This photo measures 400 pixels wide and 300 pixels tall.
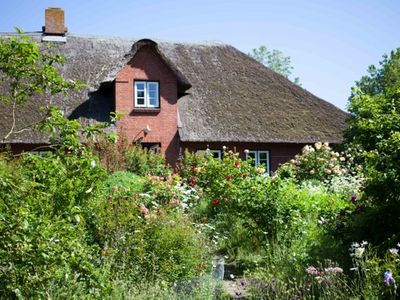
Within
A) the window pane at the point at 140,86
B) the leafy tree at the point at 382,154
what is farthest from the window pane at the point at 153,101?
the leafy tree at the point at 382,154

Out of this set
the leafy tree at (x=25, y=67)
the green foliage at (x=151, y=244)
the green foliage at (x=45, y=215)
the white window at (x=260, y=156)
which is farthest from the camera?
the white window at (x=260, y=156)

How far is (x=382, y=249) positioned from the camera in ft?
18.3

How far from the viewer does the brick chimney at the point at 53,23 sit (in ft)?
72.4

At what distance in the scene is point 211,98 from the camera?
20.7 m

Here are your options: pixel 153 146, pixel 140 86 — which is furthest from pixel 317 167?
pixel 140 86

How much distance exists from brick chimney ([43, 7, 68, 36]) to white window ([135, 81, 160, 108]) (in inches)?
236

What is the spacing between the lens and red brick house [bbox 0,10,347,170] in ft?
61.0

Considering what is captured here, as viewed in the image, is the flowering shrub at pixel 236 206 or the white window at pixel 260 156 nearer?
the flowering shrub at pixel 236 206

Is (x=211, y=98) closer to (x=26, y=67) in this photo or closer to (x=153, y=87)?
(x=153, y=87)

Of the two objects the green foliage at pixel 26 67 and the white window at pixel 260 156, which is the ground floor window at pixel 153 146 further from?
the green foliage at pixel 26 67

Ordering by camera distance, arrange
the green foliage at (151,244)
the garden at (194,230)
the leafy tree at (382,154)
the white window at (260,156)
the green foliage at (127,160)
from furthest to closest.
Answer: the white window at (260,156) < the green foliage at (127,160) < the green foliage at (151,244) < the leafy tree at (382,154) < the garden at (194,230)

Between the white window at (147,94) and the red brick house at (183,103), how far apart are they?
0.13ft

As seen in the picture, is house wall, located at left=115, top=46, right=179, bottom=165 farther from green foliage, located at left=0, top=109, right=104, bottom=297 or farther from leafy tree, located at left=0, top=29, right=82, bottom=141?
green foliage, located at left=0, top=109, right=104, bottom=297

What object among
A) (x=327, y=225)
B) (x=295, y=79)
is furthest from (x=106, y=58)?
(x=295, y=79)
